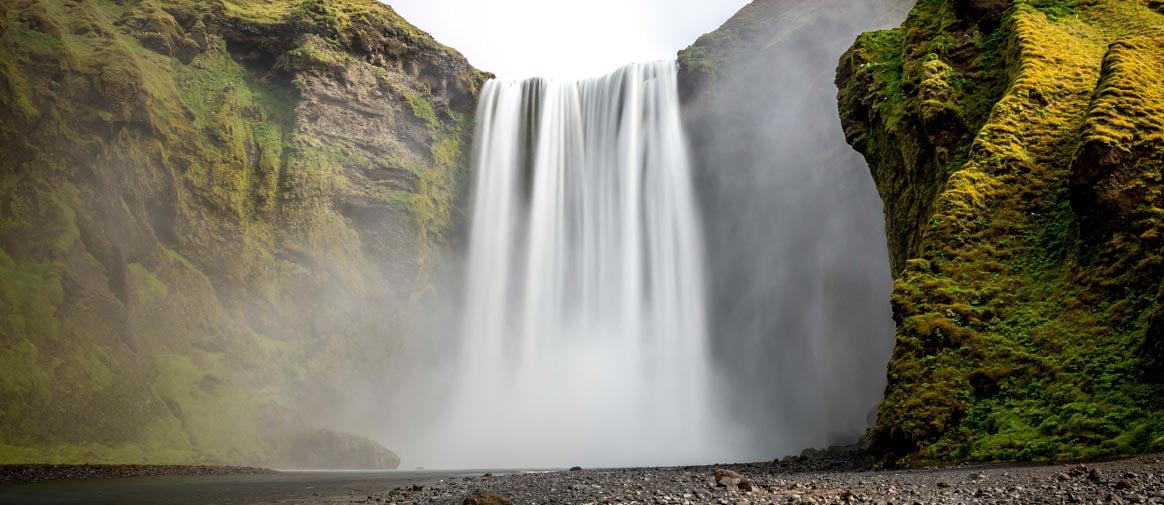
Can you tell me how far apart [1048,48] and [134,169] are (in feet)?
130

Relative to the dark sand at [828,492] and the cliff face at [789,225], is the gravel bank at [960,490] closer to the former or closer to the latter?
the dark sand at [828,492]

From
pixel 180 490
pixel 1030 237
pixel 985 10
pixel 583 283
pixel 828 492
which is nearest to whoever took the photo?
pixel 828 492

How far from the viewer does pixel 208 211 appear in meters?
40.0

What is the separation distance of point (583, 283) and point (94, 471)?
2780 centimetres

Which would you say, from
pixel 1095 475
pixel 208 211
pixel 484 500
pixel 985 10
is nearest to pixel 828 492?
pixel 1095 475

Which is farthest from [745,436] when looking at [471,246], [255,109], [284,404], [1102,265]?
[255,109]

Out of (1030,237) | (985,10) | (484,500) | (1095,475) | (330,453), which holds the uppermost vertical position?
(985,10)

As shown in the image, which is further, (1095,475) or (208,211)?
(208,211)

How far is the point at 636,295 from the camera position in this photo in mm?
45156

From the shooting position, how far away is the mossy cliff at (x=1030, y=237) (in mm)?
13539

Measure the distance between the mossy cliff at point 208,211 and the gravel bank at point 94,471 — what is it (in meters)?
1.72

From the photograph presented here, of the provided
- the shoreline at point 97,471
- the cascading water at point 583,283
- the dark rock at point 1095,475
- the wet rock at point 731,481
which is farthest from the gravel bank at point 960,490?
the cascading water at point 583,283

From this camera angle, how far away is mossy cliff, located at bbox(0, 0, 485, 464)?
3086 cm

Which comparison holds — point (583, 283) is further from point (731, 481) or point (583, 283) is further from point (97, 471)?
point (731, 481)
